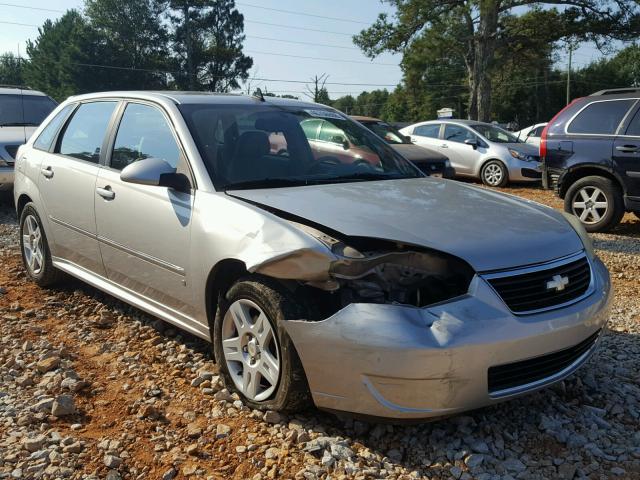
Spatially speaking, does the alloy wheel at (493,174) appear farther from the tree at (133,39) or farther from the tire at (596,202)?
the tree at (133,39)

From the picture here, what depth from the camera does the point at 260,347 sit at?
3.04 m

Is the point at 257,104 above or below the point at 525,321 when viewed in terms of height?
above

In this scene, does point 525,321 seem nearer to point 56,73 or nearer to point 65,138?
point 65,138

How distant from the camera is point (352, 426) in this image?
3033 mm

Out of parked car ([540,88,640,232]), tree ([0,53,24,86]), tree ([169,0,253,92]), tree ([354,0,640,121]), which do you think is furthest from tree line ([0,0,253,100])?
parked car ([540,88,640,232])

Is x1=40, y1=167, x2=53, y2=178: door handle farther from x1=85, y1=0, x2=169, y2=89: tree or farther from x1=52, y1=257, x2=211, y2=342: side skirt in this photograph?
x1=85, y1=0, x2=169, y2=89: tree

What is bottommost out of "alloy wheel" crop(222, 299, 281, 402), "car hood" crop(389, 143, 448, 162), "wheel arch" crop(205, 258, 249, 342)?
"alloy wheel" crop(222, 299, 281, 402)

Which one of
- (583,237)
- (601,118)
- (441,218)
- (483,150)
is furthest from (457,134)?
(441,218)

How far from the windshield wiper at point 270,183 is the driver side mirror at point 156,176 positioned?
0.90 ft

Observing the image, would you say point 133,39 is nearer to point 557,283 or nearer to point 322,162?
point 322,162

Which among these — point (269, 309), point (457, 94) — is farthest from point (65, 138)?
point (457, 94)

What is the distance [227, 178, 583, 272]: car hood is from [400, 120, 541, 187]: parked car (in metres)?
9.48

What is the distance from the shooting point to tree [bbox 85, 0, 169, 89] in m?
56.0

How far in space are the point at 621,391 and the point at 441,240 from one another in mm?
1485
